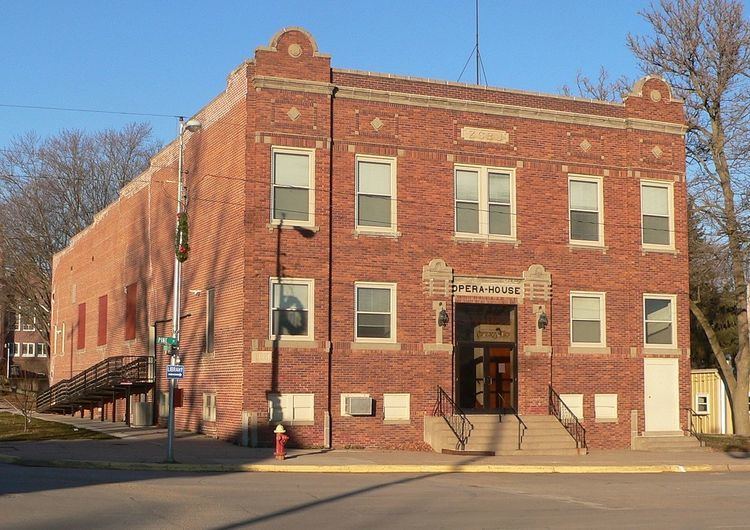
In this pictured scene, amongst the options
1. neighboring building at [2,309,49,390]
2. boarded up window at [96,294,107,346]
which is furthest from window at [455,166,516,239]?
neighboring building at [2,309,49,390]

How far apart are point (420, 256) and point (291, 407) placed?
19.3 ft

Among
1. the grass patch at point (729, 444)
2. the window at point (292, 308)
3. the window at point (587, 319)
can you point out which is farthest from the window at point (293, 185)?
the grass patch at point (729, 444)

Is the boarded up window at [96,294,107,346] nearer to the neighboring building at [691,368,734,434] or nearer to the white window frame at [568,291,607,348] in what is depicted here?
the white window frame at [568,291,607,348]

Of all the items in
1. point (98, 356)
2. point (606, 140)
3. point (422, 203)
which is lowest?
point (98, 356)

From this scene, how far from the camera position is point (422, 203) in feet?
102

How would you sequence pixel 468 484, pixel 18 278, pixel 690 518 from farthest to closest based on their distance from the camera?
pixel 18 278 → pixel 468 484 → pixel 690 518

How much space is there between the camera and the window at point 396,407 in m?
30.0

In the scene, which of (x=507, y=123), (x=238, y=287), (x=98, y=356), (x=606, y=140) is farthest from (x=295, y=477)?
(x=98, y=356)

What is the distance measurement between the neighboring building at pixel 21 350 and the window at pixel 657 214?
7161 centimetres

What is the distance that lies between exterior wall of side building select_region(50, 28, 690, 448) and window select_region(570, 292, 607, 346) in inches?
2.3

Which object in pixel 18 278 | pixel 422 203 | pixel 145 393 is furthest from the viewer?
pixel 18 278

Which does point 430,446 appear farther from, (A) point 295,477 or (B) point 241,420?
(A) point 295,477

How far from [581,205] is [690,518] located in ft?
60.2

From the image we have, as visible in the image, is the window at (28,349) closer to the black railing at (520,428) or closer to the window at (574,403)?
the window at (574,403)
